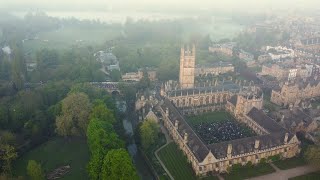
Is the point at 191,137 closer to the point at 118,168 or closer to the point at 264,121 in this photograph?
the point at 264,121

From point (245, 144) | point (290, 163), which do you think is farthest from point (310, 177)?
point (245, 144)

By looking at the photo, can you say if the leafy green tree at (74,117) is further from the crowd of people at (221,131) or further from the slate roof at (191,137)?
the crowd of people at (221,131)

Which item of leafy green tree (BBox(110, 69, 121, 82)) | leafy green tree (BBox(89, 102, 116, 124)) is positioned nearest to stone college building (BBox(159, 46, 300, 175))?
leafy green tree (BBox(89, 102, 116, 124))

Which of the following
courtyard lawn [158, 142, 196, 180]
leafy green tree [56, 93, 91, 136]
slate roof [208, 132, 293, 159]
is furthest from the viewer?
leafy green tree [56, 93, 91, 136]

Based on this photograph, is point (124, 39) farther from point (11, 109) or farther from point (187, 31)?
point (11, 109)

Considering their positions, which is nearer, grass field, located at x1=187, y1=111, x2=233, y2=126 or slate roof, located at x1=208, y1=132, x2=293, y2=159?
slate roof, located at x1=208, y1=132, x2=293, y2=159

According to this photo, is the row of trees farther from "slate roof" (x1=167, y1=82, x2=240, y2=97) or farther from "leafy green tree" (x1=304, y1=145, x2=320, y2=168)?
"leafy green tree" (x1=304, y1=145, x2=320, y2=168)

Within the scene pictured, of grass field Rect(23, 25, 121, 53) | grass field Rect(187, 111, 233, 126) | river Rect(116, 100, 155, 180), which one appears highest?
grass field Rect(23, 25, 121, 53)

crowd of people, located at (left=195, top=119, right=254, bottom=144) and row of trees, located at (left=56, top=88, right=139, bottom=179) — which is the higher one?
row of trees, located at (left=56, top=88, right=139, bottom=179)
